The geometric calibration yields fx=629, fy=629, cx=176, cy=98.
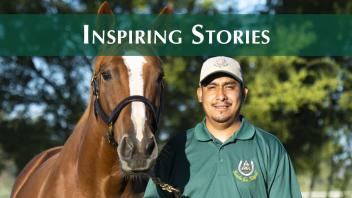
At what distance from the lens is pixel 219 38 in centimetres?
1317

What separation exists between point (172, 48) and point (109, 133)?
9337mm

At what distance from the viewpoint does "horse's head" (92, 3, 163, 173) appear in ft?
11.6

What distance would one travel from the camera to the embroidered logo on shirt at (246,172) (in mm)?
3107

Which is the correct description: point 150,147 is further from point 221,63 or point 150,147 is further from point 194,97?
point 194,97

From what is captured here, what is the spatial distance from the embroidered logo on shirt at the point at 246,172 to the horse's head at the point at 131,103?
0.57m

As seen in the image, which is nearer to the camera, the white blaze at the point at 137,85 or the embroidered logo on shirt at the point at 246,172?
the embroidered logo on shirt at the point at 246,172

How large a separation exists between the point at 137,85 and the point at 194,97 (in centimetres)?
986

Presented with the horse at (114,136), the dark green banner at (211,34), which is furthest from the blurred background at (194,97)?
the horse at (114,136)

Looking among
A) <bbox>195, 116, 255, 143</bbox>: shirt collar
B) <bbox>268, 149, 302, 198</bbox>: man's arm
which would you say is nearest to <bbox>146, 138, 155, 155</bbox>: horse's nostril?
<bbox>195, 116, 255, 143</bbox>: shirt collar

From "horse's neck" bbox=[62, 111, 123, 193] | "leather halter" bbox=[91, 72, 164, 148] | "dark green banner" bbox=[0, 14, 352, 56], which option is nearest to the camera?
"leather halter" bbox=[91, 72, 164, 148]

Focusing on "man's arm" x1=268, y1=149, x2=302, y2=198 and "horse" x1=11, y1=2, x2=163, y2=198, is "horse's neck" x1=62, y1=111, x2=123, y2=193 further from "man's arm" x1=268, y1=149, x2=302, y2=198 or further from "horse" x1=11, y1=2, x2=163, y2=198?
"man's arm" x1=268, y1=149, x2=302, y2=198

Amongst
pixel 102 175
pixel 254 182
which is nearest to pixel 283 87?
pixel 102 175

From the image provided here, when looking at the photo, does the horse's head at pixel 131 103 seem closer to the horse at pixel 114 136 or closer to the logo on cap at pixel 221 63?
the horse at pixel 114 136

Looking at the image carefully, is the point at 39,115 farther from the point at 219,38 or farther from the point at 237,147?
the point at 237,147
